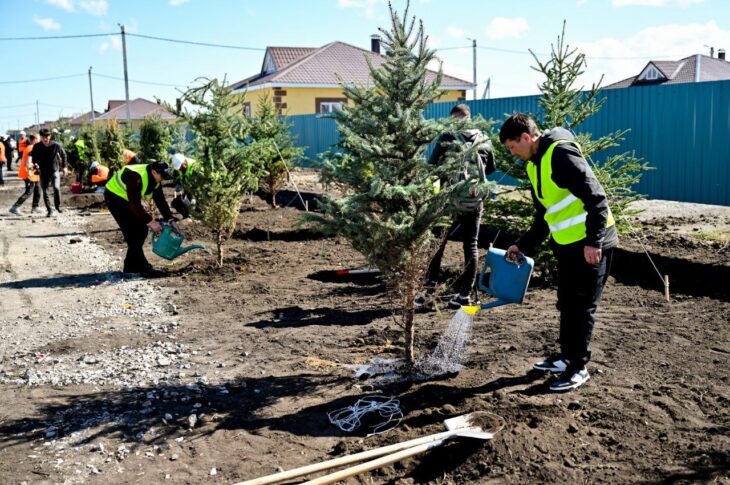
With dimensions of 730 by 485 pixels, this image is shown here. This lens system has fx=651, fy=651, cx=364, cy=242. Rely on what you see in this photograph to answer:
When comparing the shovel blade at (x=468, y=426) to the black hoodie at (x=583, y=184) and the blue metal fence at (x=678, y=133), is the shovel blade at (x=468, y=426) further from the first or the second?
the blue metal fence at (x=678, y=133)

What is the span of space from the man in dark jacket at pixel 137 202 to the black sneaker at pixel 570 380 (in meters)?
5.65

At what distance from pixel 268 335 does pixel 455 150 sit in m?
2.59

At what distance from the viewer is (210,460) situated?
3.79 meters

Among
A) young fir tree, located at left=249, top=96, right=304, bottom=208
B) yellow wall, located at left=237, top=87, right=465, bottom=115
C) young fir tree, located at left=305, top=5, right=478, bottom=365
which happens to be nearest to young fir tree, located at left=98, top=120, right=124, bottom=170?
young fir tree, located at left=249, top=96, right=304, bottom=208

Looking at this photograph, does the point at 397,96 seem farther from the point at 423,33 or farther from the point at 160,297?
the point at 160,297

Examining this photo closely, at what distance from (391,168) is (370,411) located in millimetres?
1629

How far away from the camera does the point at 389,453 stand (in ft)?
12.0

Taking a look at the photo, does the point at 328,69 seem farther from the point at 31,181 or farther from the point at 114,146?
the point at 31,181

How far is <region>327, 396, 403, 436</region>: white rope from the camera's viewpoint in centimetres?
412

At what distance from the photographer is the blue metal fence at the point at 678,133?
1141 centimetres

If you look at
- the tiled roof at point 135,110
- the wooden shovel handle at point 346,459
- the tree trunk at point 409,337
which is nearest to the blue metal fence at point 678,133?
the tree trunk at point 409,337

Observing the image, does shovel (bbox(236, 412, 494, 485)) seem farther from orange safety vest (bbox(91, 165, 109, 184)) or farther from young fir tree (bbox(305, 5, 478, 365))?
orange safety vest (bbox(91, 165, 109, 184))

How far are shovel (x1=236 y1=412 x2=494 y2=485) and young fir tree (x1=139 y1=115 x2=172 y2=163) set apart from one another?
13.7 metres

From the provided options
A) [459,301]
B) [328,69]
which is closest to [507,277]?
[459,301]
